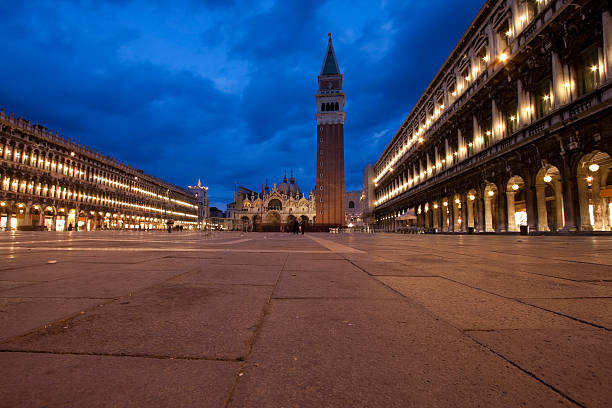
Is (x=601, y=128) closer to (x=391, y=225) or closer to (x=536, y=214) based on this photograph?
(x=536, y=214)

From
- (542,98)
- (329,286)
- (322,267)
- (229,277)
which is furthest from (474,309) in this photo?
(542,98)

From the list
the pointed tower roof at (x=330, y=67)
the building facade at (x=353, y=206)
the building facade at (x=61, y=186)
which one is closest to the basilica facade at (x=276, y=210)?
the building facade at (x=353, y=206)

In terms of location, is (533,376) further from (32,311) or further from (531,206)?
(531,206)

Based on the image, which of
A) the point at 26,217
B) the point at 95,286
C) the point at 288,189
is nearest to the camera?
the point at 95,286

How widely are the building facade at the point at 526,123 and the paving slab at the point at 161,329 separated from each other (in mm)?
16373

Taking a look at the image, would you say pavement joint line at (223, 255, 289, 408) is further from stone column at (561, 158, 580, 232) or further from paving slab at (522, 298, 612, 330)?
stone column at (561, 158, 580, 232)

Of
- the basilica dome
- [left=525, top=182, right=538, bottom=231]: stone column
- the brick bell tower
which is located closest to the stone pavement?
[left=525, top=182, right=538, bottom=231]: stone column

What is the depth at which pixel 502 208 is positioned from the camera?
19.6 m

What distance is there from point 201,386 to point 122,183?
8372 centimetres

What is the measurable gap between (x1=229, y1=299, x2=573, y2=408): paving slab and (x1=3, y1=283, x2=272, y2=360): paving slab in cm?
16

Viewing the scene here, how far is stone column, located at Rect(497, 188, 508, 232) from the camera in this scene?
1934 centimetres

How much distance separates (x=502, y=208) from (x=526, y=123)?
509cm

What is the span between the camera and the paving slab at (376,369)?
A: 34.6 inches

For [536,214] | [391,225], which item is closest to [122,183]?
[391,225]
